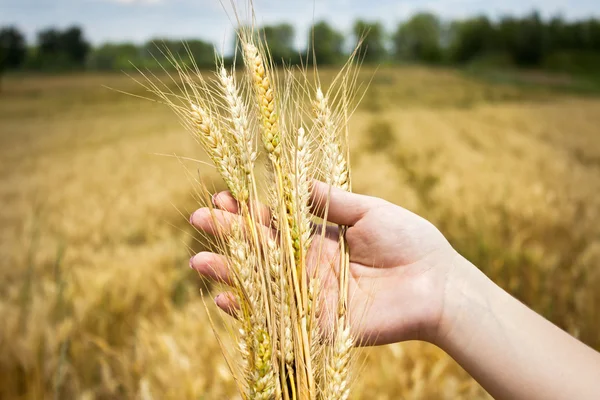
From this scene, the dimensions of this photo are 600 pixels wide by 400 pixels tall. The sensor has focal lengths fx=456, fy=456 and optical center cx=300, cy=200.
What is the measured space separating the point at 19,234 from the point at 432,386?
375 cm

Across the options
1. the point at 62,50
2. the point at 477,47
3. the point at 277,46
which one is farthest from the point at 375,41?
the point at 277,46

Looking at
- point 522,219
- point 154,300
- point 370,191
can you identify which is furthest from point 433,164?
point 154,300

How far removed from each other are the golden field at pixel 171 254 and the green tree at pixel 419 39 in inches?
2320

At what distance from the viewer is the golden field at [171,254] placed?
2059 mm

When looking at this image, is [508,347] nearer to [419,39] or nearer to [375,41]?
[375,41]

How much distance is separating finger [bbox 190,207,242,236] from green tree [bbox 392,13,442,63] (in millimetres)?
66869

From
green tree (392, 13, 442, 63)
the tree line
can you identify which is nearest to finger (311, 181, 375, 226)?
the tree line

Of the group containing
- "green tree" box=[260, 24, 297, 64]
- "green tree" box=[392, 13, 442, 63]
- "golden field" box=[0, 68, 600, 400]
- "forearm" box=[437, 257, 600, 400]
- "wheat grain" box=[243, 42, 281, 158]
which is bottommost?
"golden field" box=[0, 68, 600, 400]

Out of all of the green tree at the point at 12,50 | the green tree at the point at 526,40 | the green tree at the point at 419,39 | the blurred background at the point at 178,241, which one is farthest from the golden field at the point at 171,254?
the green tree at the point at 419,39

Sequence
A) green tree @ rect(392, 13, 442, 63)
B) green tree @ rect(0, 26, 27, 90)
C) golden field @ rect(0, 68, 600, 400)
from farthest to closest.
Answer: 1. green tree @ rect(392, 13, 442, 63)
2. green tree @ rect(0, 26, 27, 90)
3. golden field @ rect(0, 68, 600, 400)

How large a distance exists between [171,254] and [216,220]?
2.60 meters

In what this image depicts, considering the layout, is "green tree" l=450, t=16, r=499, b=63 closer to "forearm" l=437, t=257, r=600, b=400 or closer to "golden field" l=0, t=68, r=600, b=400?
"golden field" l=0, t=68, r=600, b=400

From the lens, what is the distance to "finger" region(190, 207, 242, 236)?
3.15 ft

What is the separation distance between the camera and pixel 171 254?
3.41 m
